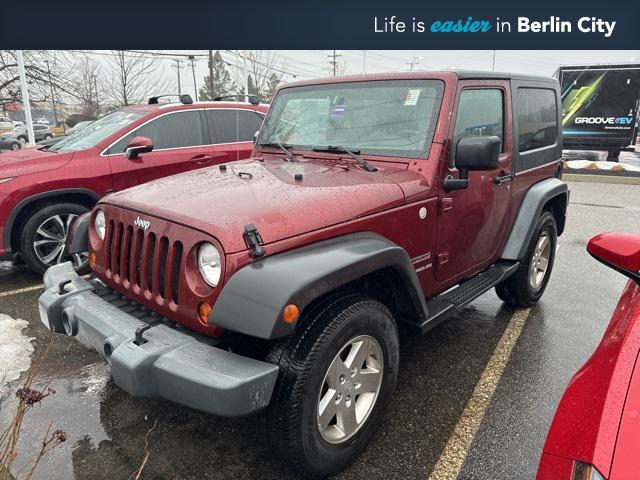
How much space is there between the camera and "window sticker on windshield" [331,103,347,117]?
334cm

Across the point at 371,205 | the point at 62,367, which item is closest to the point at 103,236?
the point at 62,367

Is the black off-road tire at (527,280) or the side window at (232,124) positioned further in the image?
the side window at (232,124)

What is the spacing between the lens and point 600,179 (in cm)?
1327

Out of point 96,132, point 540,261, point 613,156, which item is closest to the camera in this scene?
point 540,261

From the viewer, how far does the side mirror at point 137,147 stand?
5.01 m

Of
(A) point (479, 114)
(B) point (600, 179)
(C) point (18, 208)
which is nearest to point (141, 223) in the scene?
(A) point (479, 114)

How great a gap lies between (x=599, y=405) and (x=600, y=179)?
1380cm

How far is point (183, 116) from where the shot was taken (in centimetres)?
600

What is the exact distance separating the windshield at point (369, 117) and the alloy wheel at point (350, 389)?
1.28m

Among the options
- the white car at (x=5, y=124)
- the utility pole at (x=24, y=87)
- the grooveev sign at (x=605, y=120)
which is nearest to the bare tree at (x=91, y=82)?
the white car at (x=5, y=124)

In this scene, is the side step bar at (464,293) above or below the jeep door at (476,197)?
below

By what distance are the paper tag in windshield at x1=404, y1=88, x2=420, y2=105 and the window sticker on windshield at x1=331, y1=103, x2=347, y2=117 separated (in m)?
0.44

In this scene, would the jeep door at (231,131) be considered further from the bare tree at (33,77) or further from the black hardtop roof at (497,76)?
the bare tree at (33,77)

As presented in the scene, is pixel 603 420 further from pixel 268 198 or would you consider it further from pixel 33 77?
pixel 33 77
